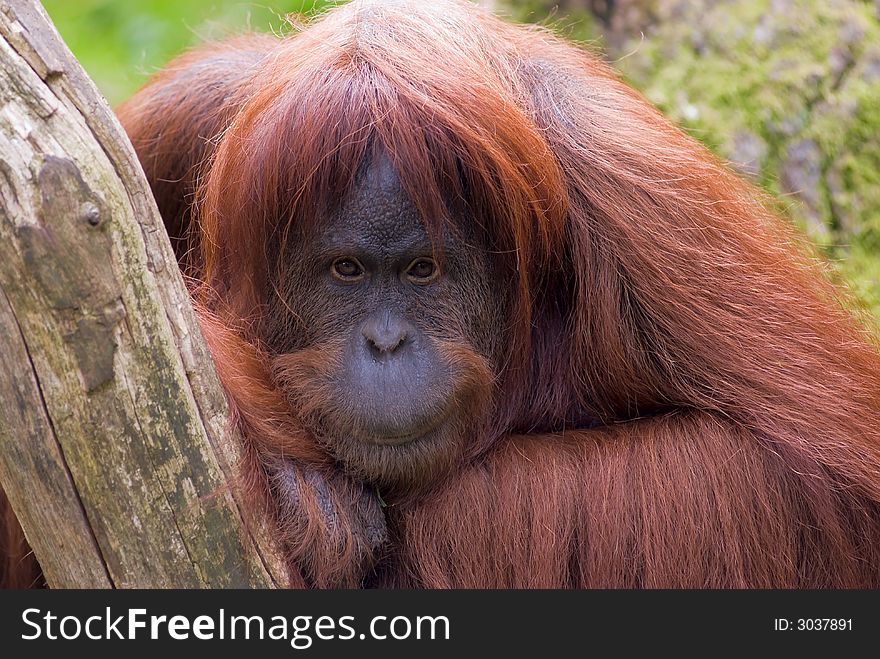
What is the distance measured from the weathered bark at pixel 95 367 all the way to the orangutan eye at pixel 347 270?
0.40 metres

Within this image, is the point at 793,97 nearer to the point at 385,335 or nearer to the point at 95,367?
the point at 385,335

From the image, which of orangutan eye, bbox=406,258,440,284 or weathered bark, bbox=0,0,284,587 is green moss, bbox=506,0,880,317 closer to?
orangutan eye, bbox=406,258,440,284

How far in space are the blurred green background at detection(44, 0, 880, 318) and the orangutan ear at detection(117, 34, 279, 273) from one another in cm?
61

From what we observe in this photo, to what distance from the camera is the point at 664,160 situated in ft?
8.12

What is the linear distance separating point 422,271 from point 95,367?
764 mm

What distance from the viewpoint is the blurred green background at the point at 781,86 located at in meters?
3.89

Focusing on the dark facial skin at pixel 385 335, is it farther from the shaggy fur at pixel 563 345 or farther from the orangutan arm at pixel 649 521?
the orangutan arm at pixel 649 521

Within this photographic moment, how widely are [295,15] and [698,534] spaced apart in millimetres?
1698

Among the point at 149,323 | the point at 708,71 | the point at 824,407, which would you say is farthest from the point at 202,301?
the point at 708,71

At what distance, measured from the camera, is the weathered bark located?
1.74m

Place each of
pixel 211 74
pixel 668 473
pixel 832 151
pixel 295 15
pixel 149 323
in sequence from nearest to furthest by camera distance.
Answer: pixel 149 323
pixel 668 473
pixel 295 15
pixel 211 74
pixel 832 151

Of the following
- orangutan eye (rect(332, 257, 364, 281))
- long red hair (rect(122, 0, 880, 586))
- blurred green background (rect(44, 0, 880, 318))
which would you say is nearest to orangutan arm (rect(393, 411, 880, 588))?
long red hair (rect(122, 0, 880, 586))

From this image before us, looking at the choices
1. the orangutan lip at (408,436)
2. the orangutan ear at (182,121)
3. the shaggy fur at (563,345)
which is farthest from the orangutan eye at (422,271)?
the orangutan ear at (182,121)

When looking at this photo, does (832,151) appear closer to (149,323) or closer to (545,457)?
(545,457)
